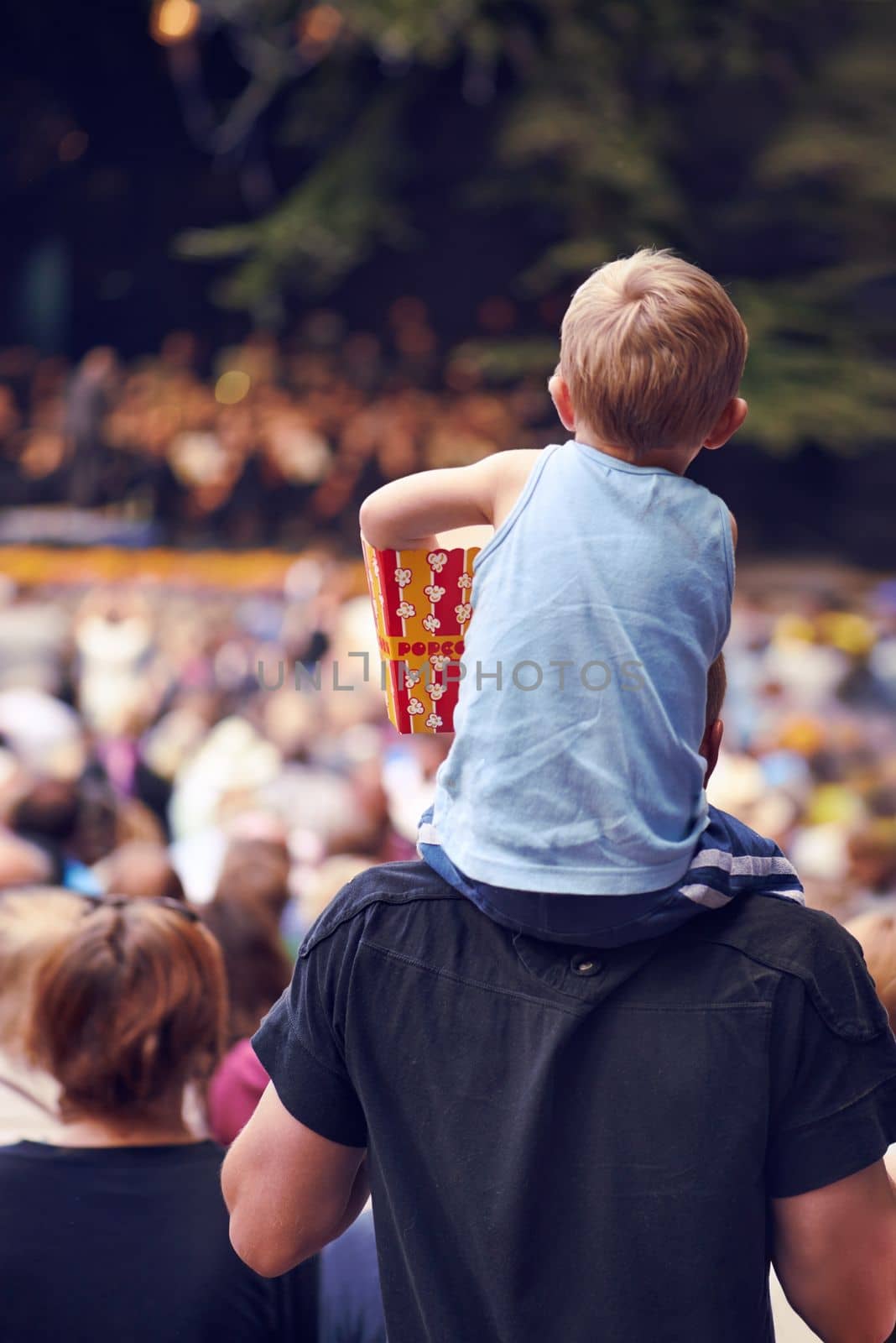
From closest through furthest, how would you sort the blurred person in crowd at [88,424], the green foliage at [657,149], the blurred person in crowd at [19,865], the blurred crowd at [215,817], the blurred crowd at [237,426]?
the blurred crowd at [215,817]
the blurred person in crowd at [19,865]
the green foliage at [657,149]
the blurred crowd at [237,426]
the blurred person in crowd at [88,424]

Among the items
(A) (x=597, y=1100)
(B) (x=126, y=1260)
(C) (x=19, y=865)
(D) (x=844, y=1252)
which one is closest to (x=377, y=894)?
(A) (x=597, y=1100)

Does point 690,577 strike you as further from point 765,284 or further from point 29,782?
point 765,284

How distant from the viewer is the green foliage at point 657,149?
812 cm

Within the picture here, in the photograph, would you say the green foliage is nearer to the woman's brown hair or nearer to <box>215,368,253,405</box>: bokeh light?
<box>215,368,253,405</box>: bokeh light

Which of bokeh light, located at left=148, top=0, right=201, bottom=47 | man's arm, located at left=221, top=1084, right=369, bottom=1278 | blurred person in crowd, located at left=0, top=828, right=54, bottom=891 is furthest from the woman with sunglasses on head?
bokeh light, located at left=148, top=0, right=201, bottom=47

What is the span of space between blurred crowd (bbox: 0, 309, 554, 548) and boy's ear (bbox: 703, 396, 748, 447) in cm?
782

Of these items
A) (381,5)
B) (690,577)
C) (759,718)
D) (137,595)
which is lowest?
(759,718)

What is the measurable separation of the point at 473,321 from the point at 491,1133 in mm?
8222

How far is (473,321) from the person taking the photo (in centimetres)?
880

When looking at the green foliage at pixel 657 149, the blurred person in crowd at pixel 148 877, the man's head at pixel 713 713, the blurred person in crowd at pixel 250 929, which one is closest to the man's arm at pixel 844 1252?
the man's head at pixel 713 713

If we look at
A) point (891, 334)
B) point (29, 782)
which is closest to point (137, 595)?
point (29, 782)

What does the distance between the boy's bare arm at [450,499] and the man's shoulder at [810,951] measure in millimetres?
373

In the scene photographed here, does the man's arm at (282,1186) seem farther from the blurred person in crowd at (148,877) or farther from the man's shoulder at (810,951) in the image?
the blurred person in crowd at (148,877)

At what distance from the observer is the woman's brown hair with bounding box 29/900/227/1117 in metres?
1.64
